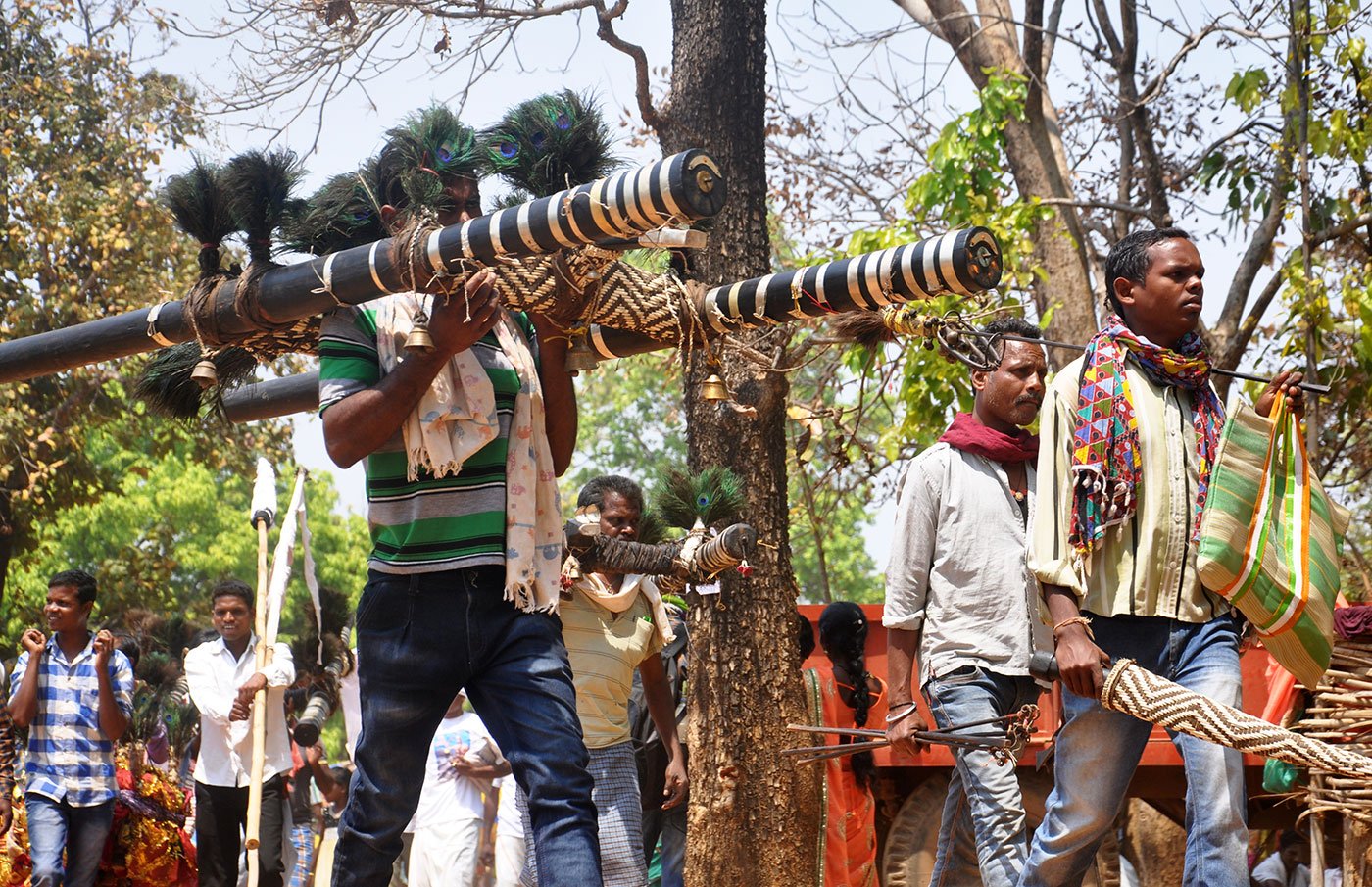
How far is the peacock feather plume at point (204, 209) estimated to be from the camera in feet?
15.7

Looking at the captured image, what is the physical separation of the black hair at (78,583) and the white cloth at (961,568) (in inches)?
219

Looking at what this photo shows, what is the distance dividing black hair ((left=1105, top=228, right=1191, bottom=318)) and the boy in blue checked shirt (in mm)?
6578

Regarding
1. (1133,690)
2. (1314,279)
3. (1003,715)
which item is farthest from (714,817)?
(1314,279)

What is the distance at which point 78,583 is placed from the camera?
923 cm

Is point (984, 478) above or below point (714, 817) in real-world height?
above

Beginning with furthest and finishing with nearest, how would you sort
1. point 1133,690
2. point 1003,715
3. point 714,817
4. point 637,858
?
point 714,817
point 637,858
point 1003,715
point 1133,690

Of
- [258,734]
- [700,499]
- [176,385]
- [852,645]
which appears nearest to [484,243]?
[176,385]

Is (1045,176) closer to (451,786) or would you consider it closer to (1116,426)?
(451,786)

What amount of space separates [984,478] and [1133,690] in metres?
1.72

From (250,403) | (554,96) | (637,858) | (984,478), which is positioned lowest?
(637,858)

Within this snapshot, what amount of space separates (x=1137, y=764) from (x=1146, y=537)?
617mm

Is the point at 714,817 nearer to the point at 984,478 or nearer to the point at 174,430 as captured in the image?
the point at 984,478

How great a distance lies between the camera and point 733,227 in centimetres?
805

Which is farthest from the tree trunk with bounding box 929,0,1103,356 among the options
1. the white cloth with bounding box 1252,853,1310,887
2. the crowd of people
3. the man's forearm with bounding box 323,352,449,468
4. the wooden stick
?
the man's forearm with bounding box 323,352,449,468
